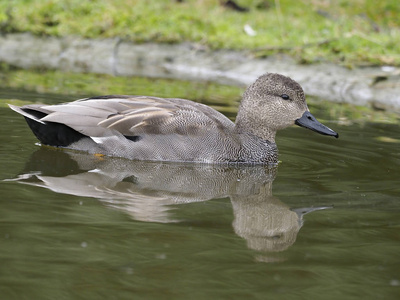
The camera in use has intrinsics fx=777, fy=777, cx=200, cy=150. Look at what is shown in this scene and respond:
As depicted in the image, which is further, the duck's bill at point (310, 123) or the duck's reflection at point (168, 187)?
the duck's bill at point (310, 123)

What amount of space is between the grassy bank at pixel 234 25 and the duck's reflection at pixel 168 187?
17.1 feet

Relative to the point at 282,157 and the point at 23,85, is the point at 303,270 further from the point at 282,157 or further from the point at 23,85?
the point at 23,85

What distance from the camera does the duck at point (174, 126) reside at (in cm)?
659

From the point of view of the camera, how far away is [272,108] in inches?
275

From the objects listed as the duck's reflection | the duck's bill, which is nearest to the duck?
the duck's bill

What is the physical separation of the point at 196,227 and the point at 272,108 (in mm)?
2646

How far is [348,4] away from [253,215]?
10.5 m

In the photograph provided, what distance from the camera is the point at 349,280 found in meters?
3.81

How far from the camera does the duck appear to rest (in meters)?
6.59

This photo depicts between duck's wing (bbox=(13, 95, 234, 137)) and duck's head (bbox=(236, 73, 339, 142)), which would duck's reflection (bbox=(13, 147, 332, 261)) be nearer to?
duck's wing (bbox=(13, 95, 234, 137))

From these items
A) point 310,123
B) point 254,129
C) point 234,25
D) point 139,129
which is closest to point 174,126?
point 139,129

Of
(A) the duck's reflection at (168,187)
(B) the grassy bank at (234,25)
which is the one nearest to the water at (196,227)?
(A) the duck's reflection at (168,187)

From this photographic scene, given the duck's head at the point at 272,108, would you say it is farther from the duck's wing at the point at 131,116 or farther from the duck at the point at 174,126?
the duck's wing at the point at 131,116

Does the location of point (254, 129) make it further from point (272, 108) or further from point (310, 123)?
point (310, 123)
